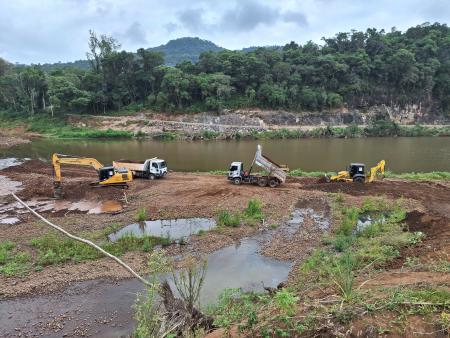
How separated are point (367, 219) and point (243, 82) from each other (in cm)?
6324

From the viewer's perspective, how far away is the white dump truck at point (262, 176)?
25.9 meters

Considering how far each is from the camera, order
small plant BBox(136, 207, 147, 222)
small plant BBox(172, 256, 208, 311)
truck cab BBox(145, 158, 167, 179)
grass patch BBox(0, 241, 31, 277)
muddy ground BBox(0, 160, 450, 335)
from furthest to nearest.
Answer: truck cab BBox(145, 158, 167, 179)
small plant BBox(136, 207, 147, 222)
grass patch BBox(0, 241, 31, 277)
muddy ground BBox(0, 160, 450, 335)
small plant BBox(172, 256, 208, 311)

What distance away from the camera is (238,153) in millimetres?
47438

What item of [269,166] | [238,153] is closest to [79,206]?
[269,166]

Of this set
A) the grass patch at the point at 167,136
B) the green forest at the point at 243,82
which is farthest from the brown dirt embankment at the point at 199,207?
the green forest at the point at 243,82

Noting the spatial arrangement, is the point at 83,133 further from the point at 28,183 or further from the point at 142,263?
the point at 142,263

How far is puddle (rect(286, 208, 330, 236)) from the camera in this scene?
18756 mm

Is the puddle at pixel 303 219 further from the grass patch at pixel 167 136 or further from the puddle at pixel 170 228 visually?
the grass patch at pixel 167 136

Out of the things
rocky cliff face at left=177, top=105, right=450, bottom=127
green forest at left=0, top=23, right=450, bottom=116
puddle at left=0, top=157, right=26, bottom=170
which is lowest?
puddle at left=0, top=157, right=26, bottom=170

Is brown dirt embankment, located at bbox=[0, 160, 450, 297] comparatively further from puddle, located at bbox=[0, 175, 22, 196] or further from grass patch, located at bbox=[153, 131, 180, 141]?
grass patch, located at bbox=[153, 131, 180, 141]

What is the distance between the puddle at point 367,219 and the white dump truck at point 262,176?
7.16 meters

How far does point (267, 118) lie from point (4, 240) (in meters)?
63.6

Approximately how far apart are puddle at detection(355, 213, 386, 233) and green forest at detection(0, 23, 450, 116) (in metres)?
56.3

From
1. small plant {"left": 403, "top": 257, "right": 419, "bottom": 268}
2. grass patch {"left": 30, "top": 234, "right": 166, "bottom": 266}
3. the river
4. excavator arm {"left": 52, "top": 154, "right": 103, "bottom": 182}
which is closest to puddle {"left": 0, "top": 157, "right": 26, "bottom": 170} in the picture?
the river
